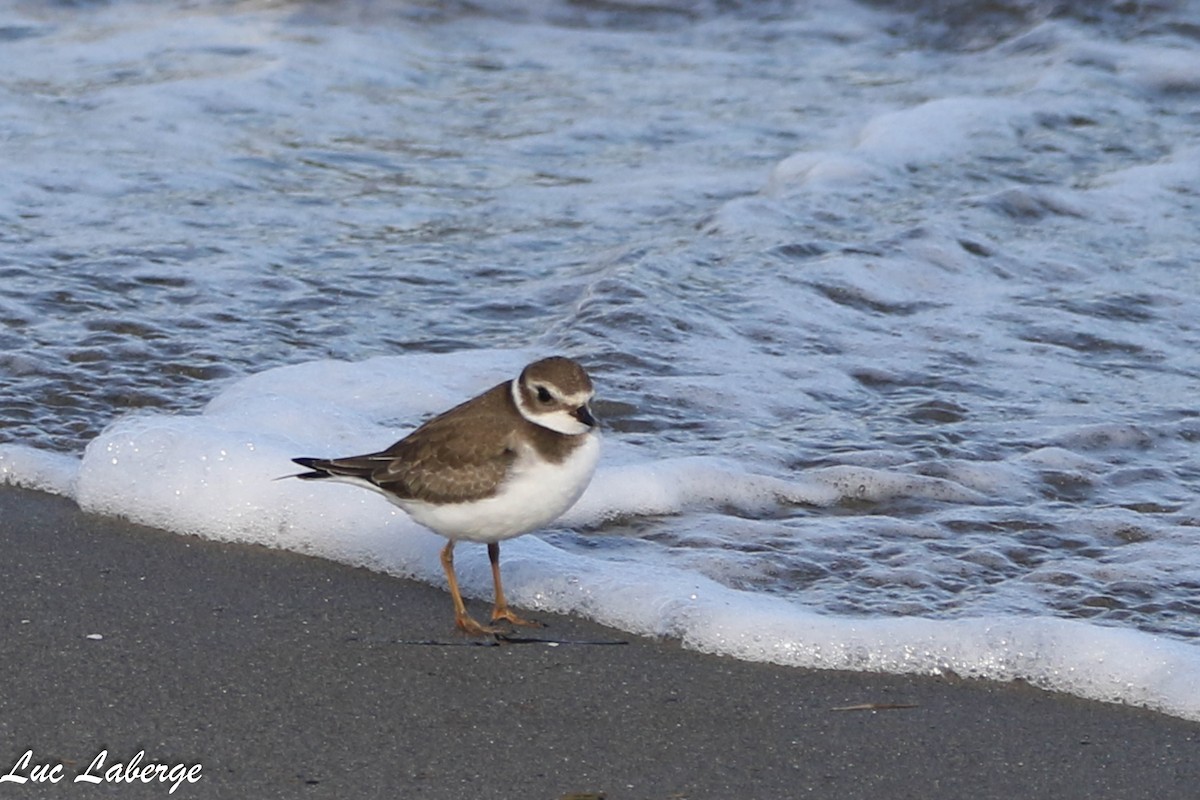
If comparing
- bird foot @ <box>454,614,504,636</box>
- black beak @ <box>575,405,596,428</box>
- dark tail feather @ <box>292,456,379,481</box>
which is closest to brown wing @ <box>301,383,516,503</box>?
dark tail feather @ <box>292,456,379,481</box>

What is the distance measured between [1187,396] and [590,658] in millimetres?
2945

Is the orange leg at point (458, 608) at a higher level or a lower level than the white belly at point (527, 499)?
lower

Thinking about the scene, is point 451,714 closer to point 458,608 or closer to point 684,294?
point 458,608

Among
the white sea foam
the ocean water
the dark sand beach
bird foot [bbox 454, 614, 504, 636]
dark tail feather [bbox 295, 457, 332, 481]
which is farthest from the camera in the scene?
the ocean water

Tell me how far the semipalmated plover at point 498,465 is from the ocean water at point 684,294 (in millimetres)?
397

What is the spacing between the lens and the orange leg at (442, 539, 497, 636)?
4.27 meters

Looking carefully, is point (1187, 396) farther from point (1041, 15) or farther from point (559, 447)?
point (1041, 15)

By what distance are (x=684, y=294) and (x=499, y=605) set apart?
112 inches

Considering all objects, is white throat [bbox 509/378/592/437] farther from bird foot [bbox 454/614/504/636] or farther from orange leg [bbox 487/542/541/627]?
bird foot [bbox 454/614/504/636]

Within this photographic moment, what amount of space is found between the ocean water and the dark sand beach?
224mm

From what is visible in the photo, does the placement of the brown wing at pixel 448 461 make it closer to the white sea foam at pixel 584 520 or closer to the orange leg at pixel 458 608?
the orange leg at pixel 458 608

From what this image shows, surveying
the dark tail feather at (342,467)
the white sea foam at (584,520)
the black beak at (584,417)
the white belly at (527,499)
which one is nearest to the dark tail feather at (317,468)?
the dark tail feather at (342,467)

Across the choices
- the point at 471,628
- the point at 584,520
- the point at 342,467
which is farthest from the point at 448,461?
the point at 584,520

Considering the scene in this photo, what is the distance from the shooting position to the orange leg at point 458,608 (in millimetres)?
4270
